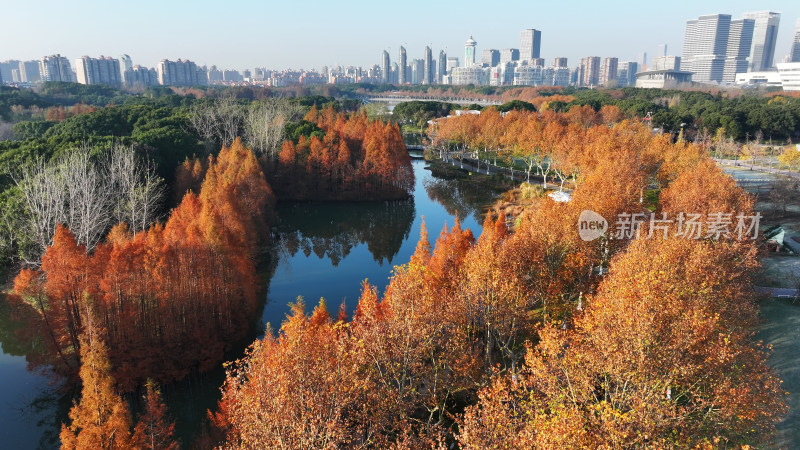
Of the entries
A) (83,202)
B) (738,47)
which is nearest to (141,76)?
(83,202)

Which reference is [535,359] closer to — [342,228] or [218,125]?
[342,228]

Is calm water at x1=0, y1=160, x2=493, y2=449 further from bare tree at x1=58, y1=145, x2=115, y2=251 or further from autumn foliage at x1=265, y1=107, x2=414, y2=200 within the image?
bare tree at x1=58, y1=145, x2=115, y2=251

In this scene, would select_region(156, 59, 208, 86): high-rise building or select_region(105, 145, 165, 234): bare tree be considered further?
select_region(156, 59, 208, 86): high-rise building

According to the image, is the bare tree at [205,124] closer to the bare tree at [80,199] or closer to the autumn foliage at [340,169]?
the autumn foliage at [340,169]

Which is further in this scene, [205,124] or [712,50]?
[712,50]

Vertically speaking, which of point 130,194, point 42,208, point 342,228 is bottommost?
point 342,228

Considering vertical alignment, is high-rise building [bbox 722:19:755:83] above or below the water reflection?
above

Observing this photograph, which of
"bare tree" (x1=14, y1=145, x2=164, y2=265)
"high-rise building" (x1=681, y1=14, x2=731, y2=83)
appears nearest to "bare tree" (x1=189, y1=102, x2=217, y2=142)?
"bare tree" (x1=14, y1=145, x2=164, y2=265)
